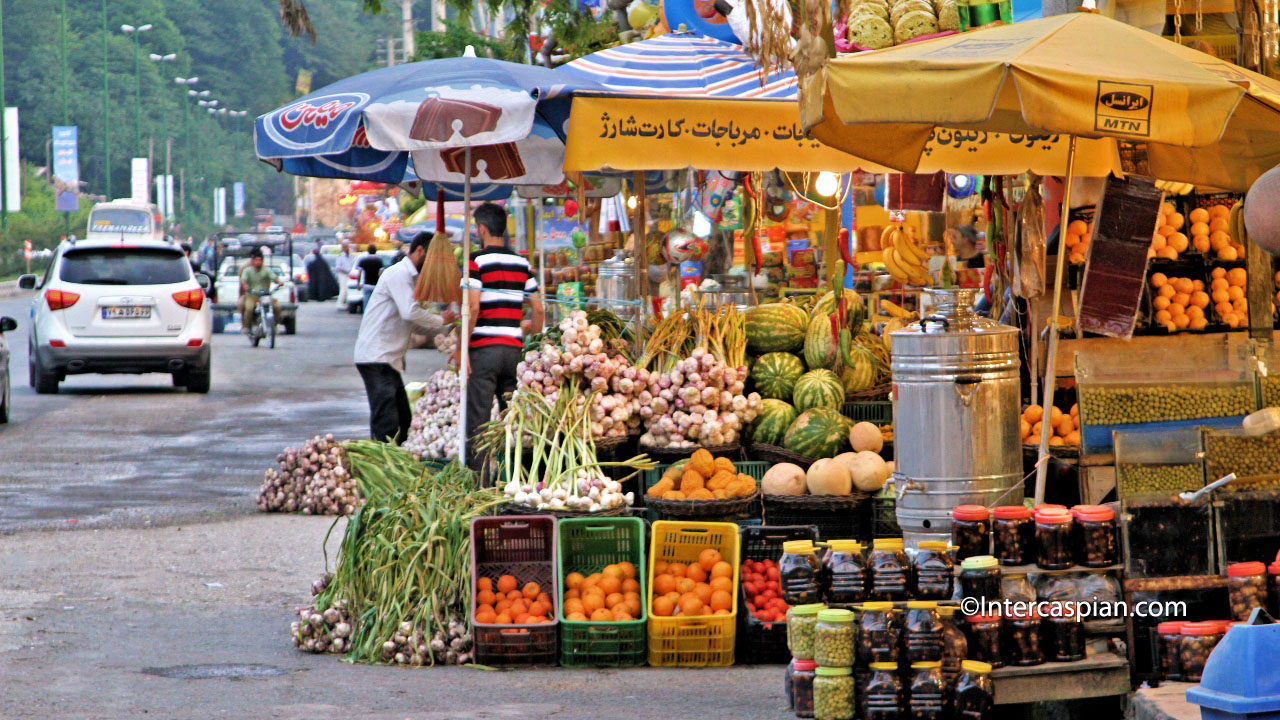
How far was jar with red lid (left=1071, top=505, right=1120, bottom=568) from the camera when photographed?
548cm

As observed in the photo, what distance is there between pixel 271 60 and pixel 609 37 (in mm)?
122705

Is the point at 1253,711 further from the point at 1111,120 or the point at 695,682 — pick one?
the point at 695,682

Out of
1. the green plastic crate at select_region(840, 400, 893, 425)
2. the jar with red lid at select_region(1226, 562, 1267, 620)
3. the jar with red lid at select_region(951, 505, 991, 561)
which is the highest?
the green plastic crate at select_region(840, 400, 893, 425)

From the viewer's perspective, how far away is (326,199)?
14125 centimetres

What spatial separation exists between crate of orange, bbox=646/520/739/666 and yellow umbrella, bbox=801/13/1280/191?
215 centimetres

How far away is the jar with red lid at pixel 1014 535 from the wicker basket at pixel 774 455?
7.93ft

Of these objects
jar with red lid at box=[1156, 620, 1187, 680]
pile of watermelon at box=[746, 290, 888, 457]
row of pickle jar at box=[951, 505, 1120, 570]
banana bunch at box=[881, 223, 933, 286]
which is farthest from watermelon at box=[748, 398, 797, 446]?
banana bunch at box=[881, 223, 933, 286]

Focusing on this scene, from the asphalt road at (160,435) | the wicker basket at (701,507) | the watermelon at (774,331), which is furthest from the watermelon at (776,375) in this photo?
the asphalt road at (160,435)

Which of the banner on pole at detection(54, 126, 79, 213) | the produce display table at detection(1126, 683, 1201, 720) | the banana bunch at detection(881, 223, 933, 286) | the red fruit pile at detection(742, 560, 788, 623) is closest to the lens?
the produce display table at detection(1126, 683, 1201, 720)

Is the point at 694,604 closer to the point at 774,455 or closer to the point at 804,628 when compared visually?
the point at 774,455

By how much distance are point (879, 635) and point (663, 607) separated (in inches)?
79.6

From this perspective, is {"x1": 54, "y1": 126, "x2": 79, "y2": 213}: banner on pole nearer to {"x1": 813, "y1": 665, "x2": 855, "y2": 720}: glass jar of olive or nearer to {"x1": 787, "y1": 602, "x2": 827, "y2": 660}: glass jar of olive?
{"x1": 787, "y1": 602, "x2": 827, "y2": 660}: glass jar of olive

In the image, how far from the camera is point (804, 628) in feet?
17.5

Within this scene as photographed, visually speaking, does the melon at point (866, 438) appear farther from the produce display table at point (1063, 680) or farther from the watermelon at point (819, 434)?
the produce display table at point (1063, 680)
